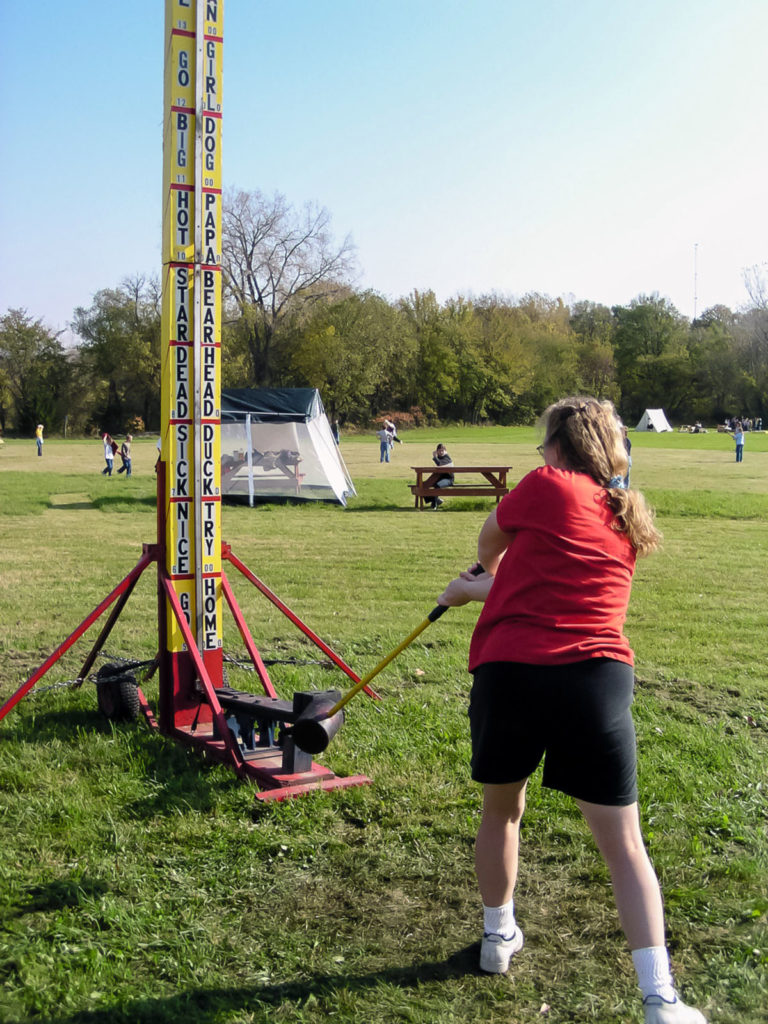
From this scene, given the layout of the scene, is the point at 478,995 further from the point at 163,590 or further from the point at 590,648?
the point at 163,590

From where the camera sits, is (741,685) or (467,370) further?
(467,370)

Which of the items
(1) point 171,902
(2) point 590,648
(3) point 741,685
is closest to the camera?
(2) point 590,648

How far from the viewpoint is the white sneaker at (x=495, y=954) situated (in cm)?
331

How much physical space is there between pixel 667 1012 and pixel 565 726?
895mm

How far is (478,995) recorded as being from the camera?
10.5ft

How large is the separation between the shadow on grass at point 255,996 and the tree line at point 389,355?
61099mm

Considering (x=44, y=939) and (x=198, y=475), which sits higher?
(x=198, y=475)

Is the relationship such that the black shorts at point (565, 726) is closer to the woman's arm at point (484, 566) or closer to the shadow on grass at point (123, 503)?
the woman's arm at point (484, 566)

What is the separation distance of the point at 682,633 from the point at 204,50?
6.22 metres

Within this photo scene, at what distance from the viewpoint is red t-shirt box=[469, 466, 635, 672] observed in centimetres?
298

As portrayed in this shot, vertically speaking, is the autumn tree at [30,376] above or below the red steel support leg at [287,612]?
above

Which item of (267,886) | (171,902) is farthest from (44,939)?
(267,886)

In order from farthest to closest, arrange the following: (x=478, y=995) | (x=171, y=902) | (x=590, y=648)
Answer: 1. (x=171, y=902)
2. (x=478, y=995)
3. (x=590, y=648)

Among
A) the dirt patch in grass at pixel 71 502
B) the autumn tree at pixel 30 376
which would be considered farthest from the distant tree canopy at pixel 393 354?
the dirt patch in grass at pixel 71 502
